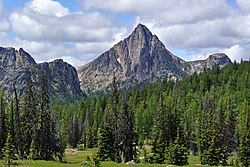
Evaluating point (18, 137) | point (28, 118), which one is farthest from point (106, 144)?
point (18, 137)

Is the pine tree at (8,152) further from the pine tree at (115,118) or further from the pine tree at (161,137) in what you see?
the pine tree at (161,137)

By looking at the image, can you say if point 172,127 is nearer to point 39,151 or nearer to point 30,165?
point 39,151

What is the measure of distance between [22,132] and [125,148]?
62.9ft

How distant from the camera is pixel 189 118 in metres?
139

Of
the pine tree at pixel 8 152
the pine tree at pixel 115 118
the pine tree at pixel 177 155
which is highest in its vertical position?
the pine tree at pixel 115 118

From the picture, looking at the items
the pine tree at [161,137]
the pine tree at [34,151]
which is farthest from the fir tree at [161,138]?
the pine tree at [34,151]

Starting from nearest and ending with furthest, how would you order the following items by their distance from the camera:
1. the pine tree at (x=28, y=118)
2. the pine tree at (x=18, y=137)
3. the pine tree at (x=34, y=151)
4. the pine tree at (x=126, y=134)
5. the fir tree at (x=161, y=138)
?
1. the pine tree at (x=34, y=151)
2. the pine tree at (x=28, y=118)
3. the fir tree at (x=161, y=138)
4. the pine tree at (x=126, y=134)
5. the pine tree at (x=18, y=137)

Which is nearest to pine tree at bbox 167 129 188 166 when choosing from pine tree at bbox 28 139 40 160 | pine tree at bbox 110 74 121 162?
pine tree at bbox 110 74 121 162

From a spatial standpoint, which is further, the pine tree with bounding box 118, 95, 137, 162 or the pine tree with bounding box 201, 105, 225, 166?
the pine tree with bounding box 118, 95, 137, 162

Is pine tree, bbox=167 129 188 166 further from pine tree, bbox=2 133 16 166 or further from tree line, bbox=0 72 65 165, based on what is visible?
pine tree, bbox=2 133 16 166

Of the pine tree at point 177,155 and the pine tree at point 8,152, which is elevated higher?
the pine tree at point 8,152

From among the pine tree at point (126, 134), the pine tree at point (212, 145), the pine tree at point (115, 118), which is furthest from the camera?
the pine tree at point (126, 134)

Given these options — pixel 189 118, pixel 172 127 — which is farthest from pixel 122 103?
pixel 189 118

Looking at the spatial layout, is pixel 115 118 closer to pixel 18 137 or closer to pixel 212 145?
pixel 212 145
